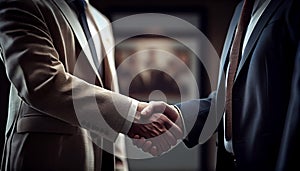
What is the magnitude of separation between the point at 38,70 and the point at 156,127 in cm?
55

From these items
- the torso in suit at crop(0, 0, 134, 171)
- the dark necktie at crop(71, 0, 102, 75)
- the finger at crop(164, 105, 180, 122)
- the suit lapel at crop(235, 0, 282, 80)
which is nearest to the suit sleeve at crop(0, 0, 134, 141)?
the torso in suit at crop(0, 0, 134, 171)

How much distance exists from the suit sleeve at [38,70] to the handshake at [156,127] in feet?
0.73

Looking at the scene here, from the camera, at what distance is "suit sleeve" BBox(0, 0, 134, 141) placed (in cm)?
132

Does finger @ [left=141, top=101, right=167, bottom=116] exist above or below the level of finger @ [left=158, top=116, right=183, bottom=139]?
above

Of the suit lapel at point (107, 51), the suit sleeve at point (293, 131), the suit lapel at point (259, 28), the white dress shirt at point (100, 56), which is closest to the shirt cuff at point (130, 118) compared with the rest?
the white dress shirt at point (100, 56)

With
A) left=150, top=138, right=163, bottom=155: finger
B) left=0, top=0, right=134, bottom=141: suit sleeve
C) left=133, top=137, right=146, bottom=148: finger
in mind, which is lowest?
left=150, top=138, right=163, bottom=155: finger

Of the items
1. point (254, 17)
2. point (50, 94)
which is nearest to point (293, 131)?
point (254, 17)

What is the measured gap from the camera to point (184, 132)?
1.80 meters

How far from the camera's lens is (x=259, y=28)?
1.36m

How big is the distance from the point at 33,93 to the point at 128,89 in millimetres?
1266

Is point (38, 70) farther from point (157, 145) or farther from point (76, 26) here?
point (157, 145)

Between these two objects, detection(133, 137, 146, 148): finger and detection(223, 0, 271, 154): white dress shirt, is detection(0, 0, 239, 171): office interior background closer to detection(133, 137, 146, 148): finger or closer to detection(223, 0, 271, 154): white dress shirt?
detection(133, 137, 146, 148): finger

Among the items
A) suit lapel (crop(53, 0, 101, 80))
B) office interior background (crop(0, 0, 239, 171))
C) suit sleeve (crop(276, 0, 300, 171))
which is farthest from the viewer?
office interior background (crop(0, 0, 239, 171))

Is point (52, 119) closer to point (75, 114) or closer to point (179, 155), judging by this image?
point (75, 114)
